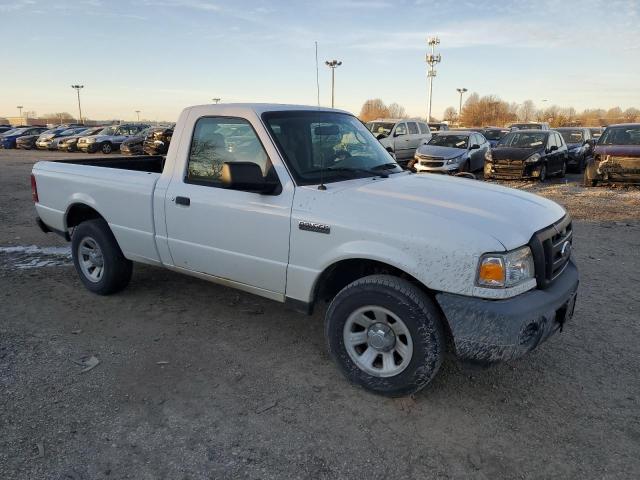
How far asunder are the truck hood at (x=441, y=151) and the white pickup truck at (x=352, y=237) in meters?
11.1

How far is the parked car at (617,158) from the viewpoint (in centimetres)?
1248

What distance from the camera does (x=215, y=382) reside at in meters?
3.46

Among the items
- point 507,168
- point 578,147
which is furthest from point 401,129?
point 578,147

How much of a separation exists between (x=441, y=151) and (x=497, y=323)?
43.5 ft

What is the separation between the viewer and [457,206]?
318cm

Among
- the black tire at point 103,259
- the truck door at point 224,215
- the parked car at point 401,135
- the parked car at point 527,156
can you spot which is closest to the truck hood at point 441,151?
the parked car at point 527,156

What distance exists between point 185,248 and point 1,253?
164 inches

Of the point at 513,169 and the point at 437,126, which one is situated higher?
the point at 437,126

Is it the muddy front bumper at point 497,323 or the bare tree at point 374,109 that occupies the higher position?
the bare tree at point 374,109

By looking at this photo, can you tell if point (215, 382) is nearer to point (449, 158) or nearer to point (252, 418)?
point (252, 418)

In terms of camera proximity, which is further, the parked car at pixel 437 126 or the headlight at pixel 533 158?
the parked car at pixel 437 126

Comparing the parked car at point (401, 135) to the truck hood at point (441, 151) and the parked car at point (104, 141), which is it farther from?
the parked car at point (104, 141)

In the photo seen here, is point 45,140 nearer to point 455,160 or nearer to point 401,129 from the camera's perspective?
point 401,129

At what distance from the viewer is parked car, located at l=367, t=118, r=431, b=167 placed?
18766mm
